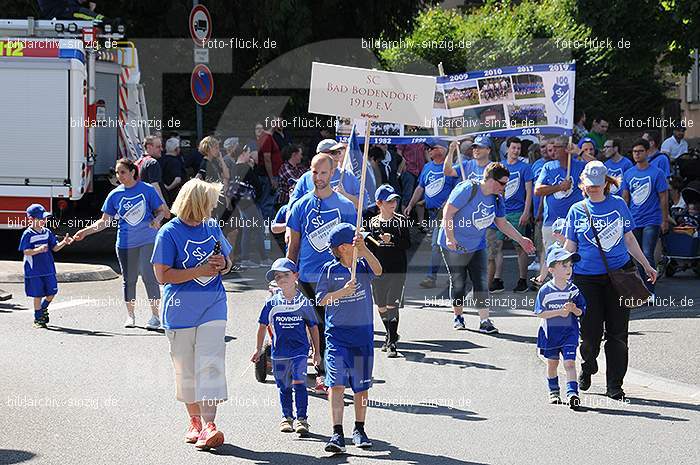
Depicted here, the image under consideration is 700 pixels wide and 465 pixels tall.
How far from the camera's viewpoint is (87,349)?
12141 mm

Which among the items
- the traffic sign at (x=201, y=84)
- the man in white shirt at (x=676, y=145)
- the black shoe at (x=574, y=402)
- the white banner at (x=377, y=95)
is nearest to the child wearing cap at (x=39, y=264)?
the white banner at (x=377, y=95)

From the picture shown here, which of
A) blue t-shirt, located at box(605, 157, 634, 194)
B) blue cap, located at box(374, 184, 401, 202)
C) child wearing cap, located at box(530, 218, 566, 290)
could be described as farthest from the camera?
blue t-shirt, located at box(605, 157, 634, 194)

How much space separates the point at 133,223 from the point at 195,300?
4.69 metres

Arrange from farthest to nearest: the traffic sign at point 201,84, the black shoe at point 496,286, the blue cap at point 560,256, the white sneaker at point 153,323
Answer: the traffic sign at point 201,84 < the black shoe at point 496,286 < the white sneaker at point 153,323 < the blue cap at point 560,256

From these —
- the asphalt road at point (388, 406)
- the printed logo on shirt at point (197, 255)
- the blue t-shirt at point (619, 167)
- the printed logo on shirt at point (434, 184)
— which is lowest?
the asphalt road at point (388, 406)

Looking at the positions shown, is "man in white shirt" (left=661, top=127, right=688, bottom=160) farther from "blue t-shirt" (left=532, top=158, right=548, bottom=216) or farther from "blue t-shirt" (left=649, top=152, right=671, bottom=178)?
"blue t-shirt" (left=532, top=158, right=548, bottom=216)

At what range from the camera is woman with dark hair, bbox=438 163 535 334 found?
13.2m

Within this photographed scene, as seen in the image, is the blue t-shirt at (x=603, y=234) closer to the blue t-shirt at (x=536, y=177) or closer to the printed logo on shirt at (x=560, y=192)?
the printed logo on shirt at (x=560, y=192)

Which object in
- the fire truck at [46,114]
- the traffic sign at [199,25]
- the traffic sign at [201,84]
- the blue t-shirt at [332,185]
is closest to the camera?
the blue t-shirt at [332,185]

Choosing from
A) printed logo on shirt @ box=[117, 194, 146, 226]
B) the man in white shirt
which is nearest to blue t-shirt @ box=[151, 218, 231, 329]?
printed logo on shirt @ box=[117, 194, 146, 226]

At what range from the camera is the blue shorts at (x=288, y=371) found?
9.11m

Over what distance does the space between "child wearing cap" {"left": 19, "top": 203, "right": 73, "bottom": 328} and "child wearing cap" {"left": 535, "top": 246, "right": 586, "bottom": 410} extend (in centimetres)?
549

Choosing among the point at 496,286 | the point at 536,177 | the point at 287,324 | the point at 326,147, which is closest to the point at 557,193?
the point at 536,177

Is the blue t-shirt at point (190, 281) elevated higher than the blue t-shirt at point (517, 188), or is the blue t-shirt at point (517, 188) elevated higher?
the blue t-shirt at point (517, 188)
